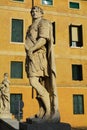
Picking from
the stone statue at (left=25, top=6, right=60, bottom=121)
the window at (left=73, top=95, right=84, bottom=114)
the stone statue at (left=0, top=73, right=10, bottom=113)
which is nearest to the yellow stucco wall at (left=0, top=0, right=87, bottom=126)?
the window at (left=73, top=95, right=84, bottom=114)

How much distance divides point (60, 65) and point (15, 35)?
4.77m

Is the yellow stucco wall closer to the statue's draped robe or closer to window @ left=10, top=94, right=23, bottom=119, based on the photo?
window @ left=10, top=94, right=23, bottom=119

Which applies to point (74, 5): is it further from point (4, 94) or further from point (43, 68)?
point (43, 68)

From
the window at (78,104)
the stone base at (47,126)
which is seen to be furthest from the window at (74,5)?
the stone base at (47,126)

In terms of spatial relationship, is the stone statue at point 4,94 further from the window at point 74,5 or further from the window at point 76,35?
the window at point 74,5

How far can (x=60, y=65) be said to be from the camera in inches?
1092

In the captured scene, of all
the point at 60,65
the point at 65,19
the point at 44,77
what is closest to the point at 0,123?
the point at 44,77

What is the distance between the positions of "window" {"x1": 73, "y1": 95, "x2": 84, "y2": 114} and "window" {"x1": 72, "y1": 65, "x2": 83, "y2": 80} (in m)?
1.71

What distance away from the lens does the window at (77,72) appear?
28195mm

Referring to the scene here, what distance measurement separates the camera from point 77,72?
2838 cm

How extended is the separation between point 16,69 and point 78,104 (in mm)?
6377

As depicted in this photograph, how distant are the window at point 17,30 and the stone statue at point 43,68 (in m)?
21.0

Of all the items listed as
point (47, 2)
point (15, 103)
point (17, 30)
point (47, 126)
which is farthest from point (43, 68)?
point (47, 2)

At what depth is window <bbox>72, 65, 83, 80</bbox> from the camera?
28.2m
